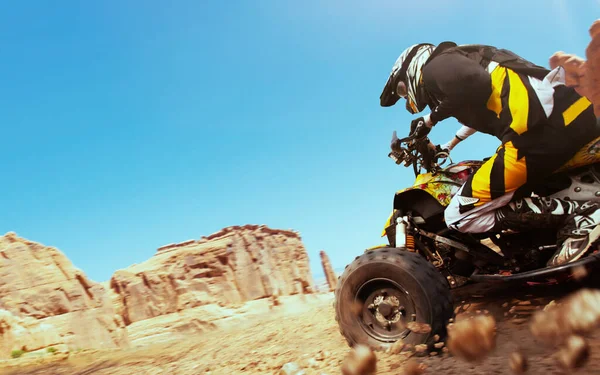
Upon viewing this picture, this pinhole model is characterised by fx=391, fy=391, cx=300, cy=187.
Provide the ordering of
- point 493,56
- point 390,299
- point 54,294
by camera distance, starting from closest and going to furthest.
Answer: point 493,56 < point 390,299 < point 54,294

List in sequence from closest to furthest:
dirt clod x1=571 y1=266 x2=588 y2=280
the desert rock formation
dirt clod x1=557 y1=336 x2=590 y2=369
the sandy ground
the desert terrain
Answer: dirt clod x1=557 y1=336 x2=590 y2=369 < the sandy ground < dirt clod x1=571 y1=266 x2=588 y2=280 < the desert terrain < the desert rock formation

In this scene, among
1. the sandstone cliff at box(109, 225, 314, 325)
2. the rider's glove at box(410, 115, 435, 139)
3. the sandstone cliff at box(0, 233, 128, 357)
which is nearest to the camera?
the rider's glove at box(410, 115, 435, 139)

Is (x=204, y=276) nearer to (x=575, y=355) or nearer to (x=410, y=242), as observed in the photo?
(x=410, y=242)

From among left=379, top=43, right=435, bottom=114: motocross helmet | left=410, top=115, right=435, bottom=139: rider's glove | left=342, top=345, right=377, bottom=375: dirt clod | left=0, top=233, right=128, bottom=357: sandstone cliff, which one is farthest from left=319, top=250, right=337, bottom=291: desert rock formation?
left=342, top=345, right=377, bottom=375: dirt clod

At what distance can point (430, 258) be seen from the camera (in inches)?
124

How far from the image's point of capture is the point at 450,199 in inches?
118

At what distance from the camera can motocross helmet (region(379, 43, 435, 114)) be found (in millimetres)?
2975

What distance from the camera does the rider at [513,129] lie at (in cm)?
246

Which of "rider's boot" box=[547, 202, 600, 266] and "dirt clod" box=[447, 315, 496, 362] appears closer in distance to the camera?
"dirt clod" box=[447, 315, 496, 362]

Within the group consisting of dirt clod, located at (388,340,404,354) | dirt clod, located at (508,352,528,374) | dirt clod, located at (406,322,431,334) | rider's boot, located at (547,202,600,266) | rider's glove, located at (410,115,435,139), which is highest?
rider's glove, located at (410,115,435,139)

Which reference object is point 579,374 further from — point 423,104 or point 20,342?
point 20,342

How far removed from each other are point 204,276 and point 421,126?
38.6m

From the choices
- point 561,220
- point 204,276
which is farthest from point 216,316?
point 561,220

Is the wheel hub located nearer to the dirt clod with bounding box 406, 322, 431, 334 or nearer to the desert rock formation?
the dirt clod with bounding box 406, 322, 431, 334
